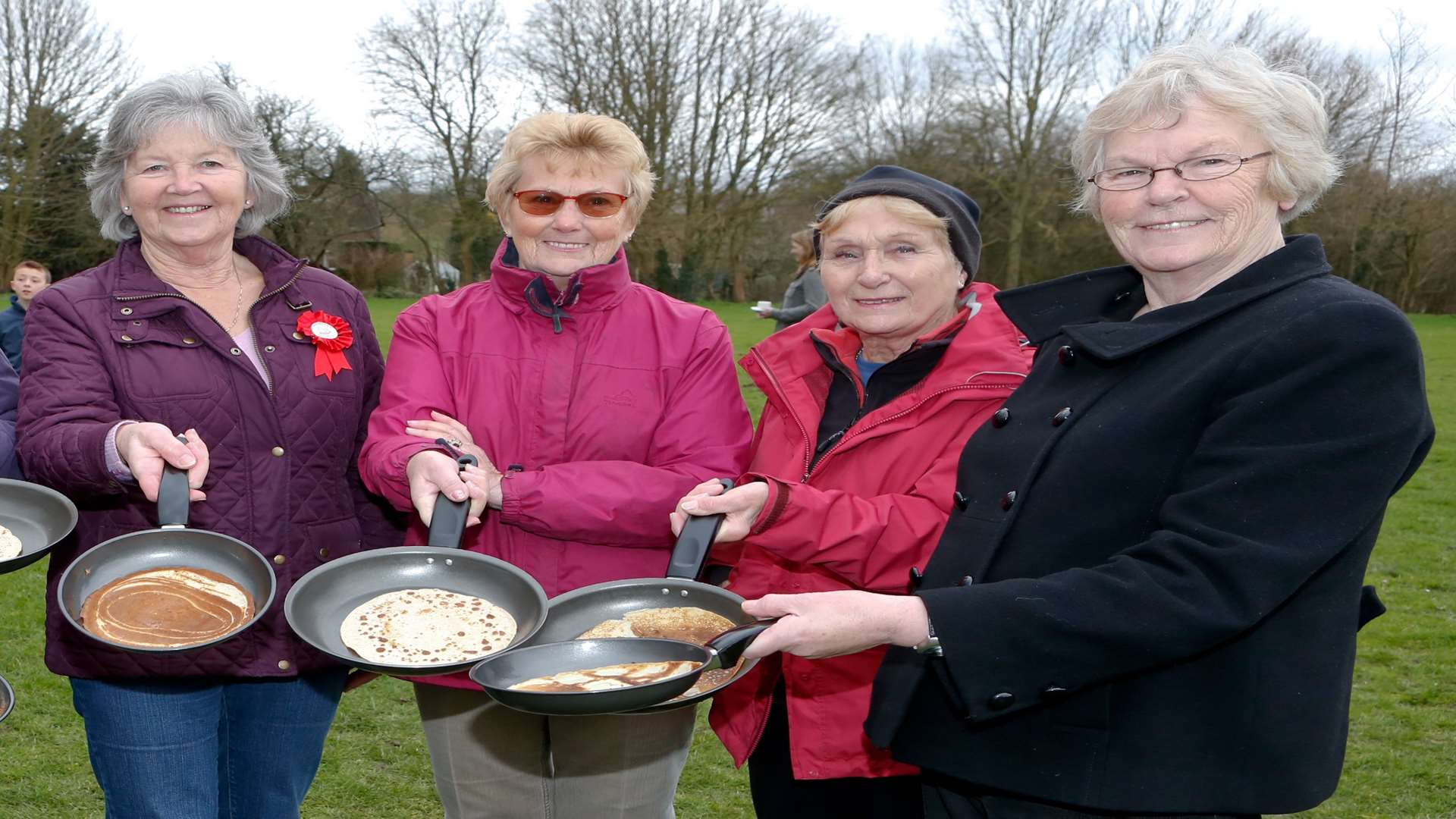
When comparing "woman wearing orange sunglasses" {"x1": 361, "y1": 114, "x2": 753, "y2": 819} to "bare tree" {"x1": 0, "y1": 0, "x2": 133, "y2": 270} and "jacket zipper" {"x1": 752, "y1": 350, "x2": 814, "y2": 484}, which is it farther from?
"bare tree" {"x1": 0, "y1": 0, "x2": 133, "y2": 270}

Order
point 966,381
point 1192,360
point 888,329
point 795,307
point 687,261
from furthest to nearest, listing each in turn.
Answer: point 687,261
point 795,307
point 888,329
point 966,381
point 1192,360

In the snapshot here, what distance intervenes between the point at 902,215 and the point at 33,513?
213 centimetres

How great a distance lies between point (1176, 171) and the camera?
1914mm

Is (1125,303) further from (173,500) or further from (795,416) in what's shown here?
(173,500)

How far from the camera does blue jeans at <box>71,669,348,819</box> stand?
2678 mm

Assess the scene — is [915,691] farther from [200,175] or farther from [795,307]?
[795,307]

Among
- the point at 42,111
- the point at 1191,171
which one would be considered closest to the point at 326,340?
the point at 1191,171

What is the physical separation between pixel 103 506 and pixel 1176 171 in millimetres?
2511

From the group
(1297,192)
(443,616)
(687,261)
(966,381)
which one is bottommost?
(443,616)

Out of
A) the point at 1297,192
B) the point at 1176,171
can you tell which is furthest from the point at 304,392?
the point at 1297,192

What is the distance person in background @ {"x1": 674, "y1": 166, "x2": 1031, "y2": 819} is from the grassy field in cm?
189

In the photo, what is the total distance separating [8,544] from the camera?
7.88 feet

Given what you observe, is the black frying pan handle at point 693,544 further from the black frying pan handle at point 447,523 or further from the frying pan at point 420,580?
the black frying pan handle at point 447,523

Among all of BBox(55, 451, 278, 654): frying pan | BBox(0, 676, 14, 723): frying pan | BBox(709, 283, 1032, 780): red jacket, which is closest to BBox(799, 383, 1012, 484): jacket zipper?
BBox(709, 283, 1032, 780): red jacket
